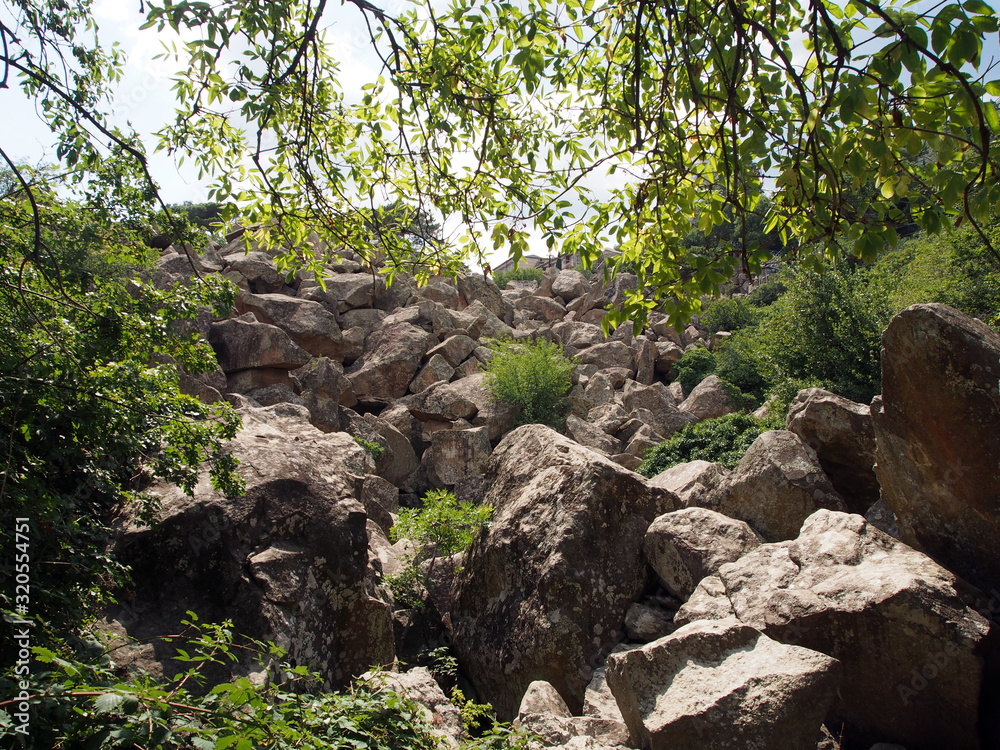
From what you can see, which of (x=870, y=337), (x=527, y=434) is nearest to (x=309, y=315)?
(x=527, y=434)

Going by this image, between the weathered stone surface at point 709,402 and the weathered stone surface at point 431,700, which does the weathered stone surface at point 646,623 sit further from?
the weathered stone surface at point 709,402

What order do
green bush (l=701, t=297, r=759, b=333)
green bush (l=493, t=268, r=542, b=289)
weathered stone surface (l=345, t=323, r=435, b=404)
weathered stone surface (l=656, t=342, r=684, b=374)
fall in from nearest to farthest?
weathered stone surface (l=345, t=323, r=435, b=404), weathered stone surface (l=656, t=342, r=684, b=374), green bush (l=701, t=297, r=759, b=333), green bush (l=493, t=268, r=542, b=289)

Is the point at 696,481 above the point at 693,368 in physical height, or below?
below

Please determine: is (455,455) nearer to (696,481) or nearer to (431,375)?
(431,375)

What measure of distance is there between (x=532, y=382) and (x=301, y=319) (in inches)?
303

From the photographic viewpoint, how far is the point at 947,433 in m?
4.66

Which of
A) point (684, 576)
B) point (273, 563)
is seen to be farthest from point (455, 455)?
point (273, 563)

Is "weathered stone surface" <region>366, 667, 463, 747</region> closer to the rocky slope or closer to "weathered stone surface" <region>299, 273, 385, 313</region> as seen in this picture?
the rocky slope

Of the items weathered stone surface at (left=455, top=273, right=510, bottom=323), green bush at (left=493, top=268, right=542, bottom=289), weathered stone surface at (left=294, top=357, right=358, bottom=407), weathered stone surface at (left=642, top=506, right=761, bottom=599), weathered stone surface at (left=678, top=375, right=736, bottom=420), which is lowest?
weathered stone surface at (left=642, top=506, right=761, bottom=599)

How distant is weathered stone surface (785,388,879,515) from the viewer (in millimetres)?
7191

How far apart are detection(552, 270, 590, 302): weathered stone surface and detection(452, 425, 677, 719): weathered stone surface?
93.1 ft

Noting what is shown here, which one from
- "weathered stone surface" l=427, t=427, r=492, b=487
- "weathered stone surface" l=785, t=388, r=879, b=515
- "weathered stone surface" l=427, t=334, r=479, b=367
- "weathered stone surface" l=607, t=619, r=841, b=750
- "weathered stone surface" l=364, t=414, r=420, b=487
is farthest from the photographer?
"weathered stone surface" l=427, t=334, r=479, b=367

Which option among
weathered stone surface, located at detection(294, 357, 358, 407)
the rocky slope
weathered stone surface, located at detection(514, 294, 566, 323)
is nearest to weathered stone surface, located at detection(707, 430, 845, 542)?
the rocky slope

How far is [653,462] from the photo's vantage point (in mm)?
14391
